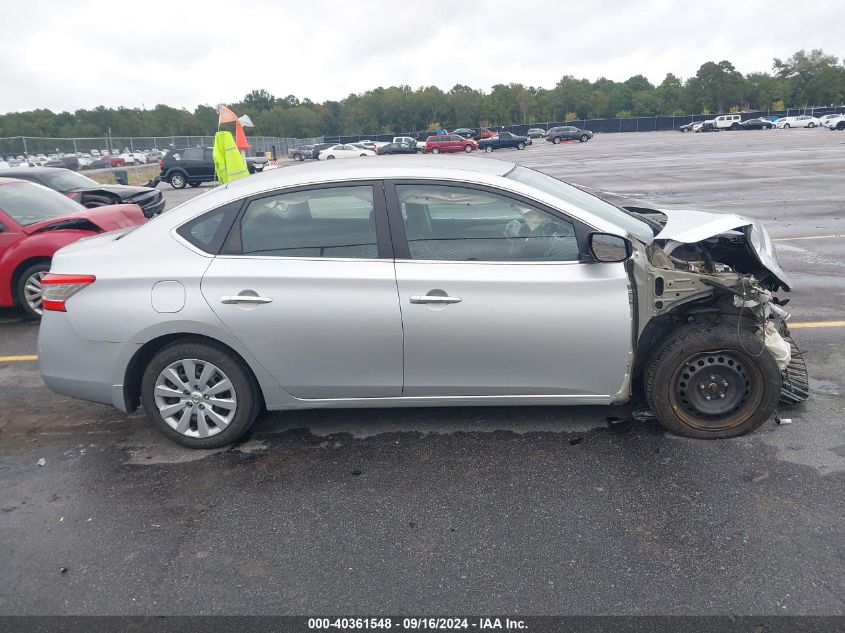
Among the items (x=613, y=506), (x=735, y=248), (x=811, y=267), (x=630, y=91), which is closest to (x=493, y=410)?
(x=613, y=506)

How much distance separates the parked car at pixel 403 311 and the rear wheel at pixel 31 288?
372 cm

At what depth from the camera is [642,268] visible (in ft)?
12.1

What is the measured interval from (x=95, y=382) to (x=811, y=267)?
778 centimetres

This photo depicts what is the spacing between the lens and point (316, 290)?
147 inches

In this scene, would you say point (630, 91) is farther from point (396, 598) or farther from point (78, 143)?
point (396, 598)

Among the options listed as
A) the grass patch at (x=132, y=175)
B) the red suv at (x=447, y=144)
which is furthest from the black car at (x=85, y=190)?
the red suv at (x=447, y=144)

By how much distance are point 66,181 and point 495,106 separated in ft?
391

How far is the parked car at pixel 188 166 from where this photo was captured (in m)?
28.7

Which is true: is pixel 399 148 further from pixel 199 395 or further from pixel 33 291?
pixel 199 395

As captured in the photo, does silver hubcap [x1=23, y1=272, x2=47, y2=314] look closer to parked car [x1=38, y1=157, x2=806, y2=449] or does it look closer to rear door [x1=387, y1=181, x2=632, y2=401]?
parked car [x1=38, y1=157, x2=806, y2=449]

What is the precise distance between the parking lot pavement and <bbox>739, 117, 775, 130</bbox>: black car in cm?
7390

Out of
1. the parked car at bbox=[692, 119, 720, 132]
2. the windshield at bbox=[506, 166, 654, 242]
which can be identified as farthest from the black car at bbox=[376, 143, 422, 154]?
the windshield at bbox=[506, 166, 654, 242]

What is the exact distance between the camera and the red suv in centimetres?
4803

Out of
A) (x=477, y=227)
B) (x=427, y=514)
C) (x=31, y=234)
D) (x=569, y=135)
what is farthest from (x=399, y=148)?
(x=427, y=514)
